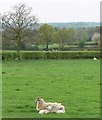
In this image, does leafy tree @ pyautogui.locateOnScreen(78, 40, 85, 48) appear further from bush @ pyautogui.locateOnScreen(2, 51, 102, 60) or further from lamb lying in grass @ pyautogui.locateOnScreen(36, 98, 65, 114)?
lamb lying in grass @ pyautogui.locateOnScreen(36, 98, 65, 114)

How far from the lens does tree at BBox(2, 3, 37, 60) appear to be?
5391 cm

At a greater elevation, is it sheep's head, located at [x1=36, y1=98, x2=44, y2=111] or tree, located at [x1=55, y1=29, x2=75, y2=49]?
tree, located at [x1=55, y1=29, x2=75, y2=49]

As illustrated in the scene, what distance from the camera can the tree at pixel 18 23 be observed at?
5391 cm

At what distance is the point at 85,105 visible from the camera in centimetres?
1181

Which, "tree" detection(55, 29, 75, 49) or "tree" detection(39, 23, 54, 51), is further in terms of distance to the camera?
"tree" detection(55, 29, 75, 49)

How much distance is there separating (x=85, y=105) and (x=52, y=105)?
2032mm

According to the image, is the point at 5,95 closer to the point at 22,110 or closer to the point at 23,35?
the point at 22,110

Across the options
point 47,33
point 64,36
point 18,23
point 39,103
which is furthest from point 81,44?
point 39,103

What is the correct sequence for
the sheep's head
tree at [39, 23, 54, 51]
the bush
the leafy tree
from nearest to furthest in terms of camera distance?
the sheep's head → the bush → tree at [39, 23, 54, 51] → the leafy tree

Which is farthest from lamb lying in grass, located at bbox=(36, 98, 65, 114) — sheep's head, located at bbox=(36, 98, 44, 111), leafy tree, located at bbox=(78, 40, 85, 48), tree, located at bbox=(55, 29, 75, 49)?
tree, located at bbox=(55, 29, 75, 49)

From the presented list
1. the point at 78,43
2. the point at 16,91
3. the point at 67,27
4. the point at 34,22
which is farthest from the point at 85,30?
the point at 16,91

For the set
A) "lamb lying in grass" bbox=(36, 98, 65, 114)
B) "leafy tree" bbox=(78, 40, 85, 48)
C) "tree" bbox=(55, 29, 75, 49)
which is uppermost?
"tree" bbox=(55, 29, 75, 49)

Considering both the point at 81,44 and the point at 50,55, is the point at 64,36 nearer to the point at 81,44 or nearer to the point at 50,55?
the point at 81,44

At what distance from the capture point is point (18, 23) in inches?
2174
